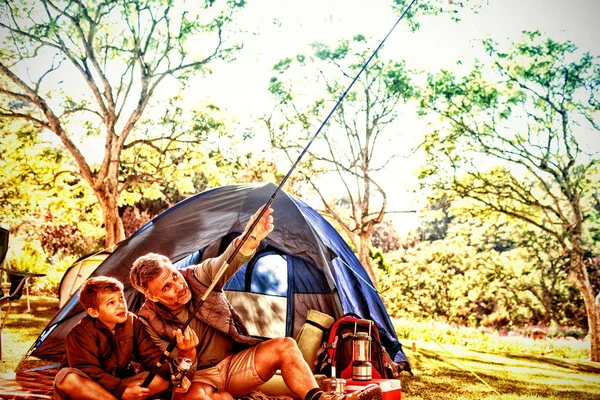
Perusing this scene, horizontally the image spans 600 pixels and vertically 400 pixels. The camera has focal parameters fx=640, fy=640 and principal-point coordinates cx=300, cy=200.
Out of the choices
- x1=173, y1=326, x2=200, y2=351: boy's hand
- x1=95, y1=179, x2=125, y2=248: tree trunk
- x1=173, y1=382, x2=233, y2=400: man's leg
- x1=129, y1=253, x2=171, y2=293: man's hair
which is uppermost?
x1=95, y1=179, x2=125, y2=248: tree trunk

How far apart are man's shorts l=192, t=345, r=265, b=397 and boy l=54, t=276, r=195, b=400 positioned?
0.64ft

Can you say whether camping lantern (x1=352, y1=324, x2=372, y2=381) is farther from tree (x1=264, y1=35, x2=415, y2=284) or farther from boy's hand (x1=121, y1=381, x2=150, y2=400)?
tree (x1=264, y1=35, x2=415, y2=284)

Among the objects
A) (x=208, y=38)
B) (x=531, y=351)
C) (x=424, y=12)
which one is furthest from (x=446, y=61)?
(x=531, y=351)

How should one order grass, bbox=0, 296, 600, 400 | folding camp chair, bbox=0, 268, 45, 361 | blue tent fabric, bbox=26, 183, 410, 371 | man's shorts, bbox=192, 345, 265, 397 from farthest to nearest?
grass, bbox=0, 296, 600, 400, folding camp chair, bbox=0, 268, 45, 361, blue tent fabric, bbox=26, 183, 410, 371, man's shorts, bbox=192, 345, 265, 397

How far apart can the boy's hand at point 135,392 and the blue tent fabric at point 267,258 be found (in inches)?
49.0

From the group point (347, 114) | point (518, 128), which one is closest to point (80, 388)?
point (347, 114)

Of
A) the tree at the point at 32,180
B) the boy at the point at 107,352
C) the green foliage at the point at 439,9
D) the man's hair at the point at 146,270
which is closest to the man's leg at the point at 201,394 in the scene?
the boy at the point at 107,352

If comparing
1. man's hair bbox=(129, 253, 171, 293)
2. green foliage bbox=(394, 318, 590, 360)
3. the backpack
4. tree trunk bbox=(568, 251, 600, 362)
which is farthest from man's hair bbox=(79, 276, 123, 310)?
tree trunk bbox=(568, 251, 600, 362)

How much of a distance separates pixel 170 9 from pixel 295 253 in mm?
4988

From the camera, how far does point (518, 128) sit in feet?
25.7

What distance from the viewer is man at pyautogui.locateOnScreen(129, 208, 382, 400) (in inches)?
94.0

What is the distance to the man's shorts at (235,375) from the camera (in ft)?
8.18

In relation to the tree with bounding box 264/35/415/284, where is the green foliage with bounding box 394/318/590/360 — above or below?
below

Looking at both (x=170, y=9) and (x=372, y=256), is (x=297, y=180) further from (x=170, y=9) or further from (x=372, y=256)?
(x=170, y=9)
